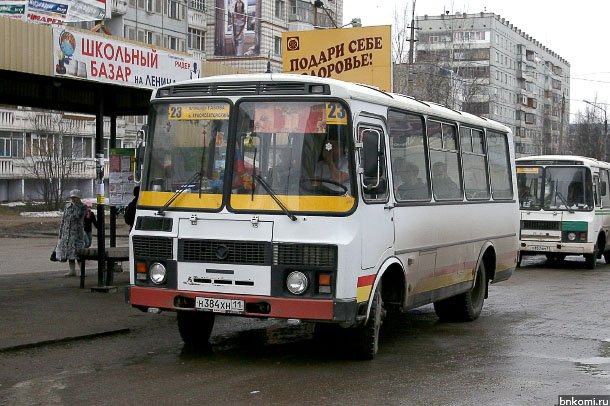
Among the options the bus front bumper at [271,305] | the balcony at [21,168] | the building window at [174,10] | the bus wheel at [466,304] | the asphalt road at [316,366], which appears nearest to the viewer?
the asphalt road at [316,366]

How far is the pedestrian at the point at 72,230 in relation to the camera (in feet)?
59.9

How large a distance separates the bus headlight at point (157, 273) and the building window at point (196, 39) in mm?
57992

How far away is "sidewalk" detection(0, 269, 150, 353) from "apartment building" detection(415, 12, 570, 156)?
238 feet

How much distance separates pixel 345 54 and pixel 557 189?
272 inches

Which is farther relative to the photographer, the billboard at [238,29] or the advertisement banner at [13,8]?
the billboard at [238,29]

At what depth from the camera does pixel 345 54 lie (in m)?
21.6

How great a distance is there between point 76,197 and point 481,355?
32.8 feet

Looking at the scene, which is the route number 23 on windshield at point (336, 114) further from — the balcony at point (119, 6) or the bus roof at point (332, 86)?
the balcony at point (119, 6)

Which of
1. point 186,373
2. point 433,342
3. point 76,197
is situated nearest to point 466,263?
point 433,342

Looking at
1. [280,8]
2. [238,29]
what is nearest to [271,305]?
[238,29]

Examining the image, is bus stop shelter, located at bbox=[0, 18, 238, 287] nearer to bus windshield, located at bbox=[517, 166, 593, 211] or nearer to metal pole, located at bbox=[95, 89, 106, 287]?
metal pole, located at bbox=[95, 89, 106, 287]

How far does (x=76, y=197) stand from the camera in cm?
1847

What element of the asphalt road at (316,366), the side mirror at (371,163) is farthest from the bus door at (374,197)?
the asphalt road at (316,366)

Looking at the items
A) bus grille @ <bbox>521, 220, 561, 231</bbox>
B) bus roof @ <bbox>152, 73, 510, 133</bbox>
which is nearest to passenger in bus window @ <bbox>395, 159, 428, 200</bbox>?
bus roof @ <bbox>152, 73, 510, 133</bbox>
